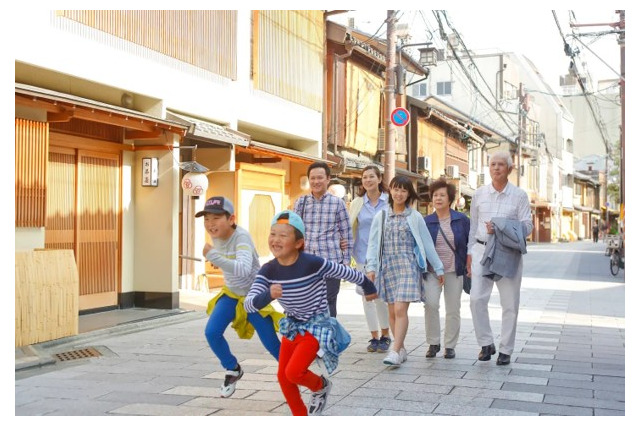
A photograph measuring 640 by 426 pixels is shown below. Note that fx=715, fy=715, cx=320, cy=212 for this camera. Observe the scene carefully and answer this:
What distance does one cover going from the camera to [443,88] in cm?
5500

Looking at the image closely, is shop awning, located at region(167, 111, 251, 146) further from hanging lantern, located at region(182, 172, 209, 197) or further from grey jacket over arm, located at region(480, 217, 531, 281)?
grey jacket over arm, located at region(480, 217, 531, 281)

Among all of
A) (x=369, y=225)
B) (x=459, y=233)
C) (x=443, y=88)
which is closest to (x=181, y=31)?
(x=369, y=225)

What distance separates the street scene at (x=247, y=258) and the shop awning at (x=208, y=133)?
7 centimetres

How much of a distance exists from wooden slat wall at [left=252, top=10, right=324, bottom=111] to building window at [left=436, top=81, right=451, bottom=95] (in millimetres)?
37815

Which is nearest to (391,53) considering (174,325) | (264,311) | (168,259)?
(168,259)

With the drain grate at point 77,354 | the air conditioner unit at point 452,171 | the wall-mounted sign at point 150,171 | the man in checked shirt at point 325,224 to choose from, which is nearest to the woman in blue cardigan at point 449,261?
the man in checked shirt at point 325,224

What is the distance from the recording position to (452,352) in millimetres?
7695

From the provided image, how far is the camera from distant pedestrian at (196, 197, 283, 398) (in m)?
5.52

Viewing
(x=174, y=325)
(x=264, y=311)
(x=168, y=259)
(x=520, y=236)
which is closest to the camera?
(x=264, y=311)

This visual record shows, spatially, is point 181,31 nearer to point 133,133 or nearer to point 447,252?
point 133,133

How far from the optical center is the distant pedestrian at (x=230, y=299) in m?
5.52

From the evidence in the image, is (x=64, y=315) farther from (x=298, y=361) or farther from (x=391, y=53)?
(x=391, y=53)

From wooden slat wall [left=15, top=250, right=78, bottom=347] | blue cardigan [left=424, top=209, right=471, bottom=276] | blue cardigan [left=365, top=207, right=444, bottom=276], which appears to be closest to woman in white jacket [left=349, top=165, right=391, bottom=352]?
blue cardigan [left=424, top=209, right=471, bottom=276]

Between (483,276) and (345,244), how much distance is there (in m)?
1.46
